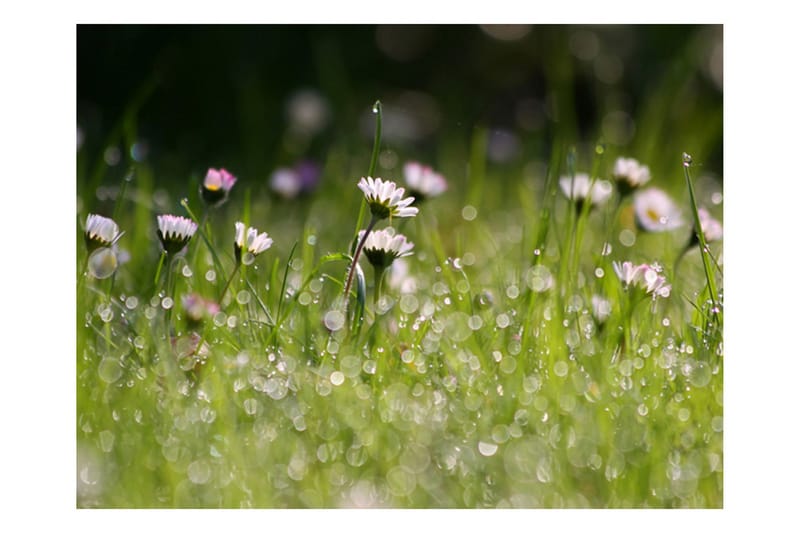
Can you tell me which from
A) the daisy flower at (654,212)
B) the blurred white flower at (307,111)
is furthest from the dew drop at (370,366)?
the blurred white flower at (307,111)

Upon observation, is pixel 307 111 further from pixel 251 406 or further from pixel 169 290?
pixel 251 406

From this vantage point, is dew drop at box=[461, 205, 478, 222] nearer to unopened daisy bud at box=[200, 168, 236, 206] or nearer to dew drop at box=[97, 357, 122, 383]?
unopened daisy bud at box=[200, 168, 236, 206]

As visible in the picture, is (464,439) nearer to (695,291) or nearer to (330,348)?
(330,348)

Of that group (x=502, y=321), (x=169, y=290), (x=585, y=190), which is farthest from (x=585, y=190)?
(x=169, y=290)

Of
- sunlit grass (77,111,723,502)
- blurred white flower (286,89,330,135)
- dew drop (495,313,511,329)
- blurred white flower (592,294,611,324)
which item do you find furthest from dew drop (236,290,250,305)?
blurred white flower (286,89,330,135)

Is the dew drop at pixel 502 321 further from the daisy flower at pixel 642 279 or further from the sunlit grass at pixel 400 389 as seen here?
the daisy flower at pixel 642 279
